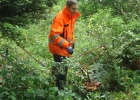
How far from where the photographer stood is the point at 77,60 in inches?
185

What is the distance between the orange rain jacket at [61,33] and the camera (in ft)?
15.7

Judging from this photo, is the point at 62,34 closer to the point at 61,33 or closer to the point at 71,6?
the point at 61,33

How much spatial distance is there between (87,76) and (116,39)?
1.22m

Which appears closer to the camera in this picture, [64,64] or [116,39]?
[64,64]

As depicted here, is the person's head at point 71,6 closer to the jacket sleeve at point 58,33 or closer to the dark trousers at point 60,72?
the jacket sleeve at point 58,33

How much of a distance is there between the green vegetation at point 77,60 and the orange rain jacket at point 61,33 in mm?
217

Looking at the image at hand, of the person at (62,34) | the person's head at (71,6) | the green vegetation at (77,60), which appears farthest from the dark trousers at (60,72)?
the person's head at (71,6)

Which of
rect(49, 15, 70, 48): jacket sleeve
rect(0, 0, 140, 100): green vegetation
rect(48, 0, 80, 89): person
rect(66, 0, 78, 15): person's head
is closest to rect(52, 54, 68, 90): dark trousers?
rect(48, 0, 80, 89): person

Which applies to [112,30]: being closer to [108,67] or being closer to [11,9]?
[108,67]

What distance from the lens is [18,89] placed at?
4.39 metres

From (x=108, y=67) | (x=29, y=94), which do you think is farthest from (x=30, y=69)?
(x=108, y=67)

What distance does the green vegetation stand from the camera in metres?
4.11

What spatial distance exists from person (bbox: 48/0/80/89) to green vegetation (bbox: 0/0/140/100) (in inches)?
7.4

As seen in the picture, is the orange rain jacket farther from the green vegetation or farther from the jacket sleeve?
the green vegetation
